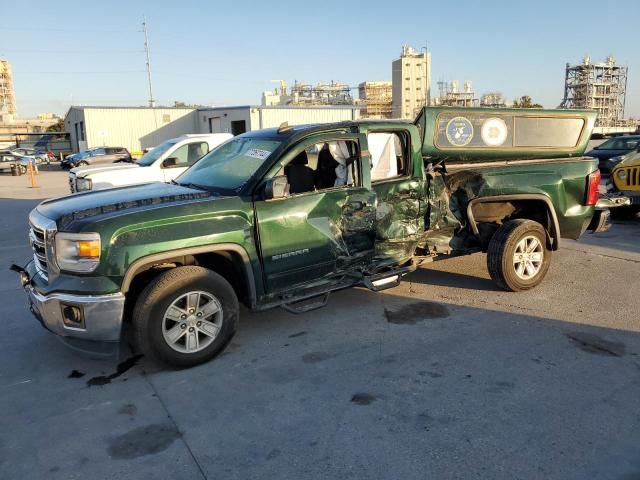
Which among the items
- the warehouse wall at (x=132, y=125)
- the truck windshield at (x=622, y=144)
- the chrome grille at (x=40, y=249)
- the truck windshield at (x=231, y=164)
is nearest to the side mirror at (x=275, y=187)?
the truck windshield at (x=231, y=164)

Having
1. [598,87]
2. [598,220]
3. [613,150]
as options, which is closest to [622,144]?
[613,150]

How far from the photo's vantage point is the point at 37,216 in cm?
427

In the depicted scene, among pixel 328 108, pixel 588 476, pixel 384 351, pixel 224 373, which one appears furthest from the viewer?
pixel 328 108

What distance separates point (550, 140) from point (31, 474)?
6.03m

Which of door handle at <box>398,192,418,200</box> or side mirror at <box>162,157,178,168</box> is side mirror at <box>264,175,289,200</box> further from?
side mirror at <box>162,157,178,168</box>

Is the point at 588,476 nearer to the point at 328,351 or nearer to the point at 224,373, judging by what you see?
the point at 328,351

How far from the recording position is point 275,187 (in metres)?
4.29

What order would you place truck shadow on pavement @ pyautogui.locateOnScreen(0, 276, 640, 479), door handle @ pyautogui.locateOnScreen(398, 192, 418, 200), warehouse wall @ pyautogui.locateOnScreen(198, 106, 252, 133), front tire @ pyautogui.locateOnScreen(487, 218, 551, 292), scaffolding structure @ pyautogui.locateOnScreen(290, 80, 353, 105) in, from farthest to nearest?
scaffolding structure @ pyautogui.locateOnScreen(290, 80, 353, 105) → warehouse wall @ pyautogui.locateOnScreen(198, 106, 252, 133) → front tire @ pyautogui.locateOnScreen(487, 218, 551, 292) → door handle @ pyautogui.locateOnScreen(398, 192, 418, 200) → truck shadow on pavement @ pyautogui.locateOnScreen(0, 276, 640, 479)

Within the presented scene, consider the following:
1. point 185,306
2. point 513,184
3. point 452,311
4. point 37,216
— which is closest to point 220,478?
point 185,306

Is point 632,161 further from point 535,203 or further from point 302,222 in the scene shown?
point 302,222

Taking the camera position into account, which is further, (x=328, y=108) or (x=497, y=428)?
(x=328, y=108)

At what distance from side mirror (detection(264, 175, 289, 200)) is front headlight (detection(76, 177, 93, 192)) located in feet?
26.0

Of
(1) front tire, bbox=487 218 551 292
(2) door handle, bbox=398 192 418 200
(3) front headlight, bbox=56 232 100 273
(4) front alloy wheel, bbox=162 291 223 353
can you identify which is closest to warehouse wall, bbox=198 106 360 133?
(1) front tire, bbox=487 218 551 292

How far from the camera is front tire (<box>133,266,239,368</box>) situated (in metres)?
3.93
